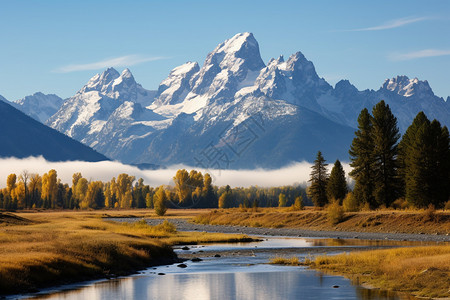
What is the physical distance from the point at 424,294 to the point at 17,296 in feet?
90.2

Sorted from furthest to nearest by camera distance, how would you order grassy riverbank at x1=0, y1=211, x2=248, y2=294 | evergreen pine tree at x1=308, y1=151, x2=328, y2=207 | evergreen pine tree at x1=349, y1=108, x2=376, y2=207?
1. evergreen pine tree at x1=308, y1=151, x2=328, y2=207
2. evergreen pine tree at x1=349, y1=108, x2=376, y2=207
3. grassy riverbank at x1=0, y1=211, x2=248, y2=294

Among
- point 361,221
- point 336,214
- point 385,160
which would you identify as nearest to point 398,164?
point 385,160

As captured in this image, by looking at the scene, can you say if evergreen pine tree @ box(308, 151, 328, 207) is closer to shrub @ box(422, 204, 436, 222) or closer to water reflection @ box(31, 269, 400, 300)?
shrub @ box(422, 204, 436, 222)

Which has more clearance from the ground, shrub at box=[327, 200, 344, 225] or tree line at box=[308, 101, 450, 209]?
tree line at box=[308, 101, 450, 209]

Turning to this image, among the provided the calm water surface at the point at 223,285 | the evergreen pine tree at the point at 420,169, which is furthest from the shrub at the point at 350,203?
the calm water surface at the point at 223,285

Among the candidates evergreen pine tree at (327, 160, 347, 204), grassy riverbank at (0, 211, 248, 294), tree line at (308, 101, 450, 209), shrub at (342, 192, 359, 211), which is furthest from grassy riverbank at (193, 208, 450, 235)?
grassy riverbank at (0, 211, 248, 294)

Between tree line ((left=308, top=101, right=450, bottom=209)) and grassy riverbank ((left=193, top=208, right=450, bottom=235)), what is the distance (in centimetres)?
582

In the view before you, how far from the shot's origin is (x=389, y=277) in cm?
4797

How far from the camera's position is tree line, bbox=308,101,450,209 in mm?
103750

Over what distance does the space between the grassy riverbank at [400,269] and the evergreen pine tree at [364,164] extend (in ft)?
195

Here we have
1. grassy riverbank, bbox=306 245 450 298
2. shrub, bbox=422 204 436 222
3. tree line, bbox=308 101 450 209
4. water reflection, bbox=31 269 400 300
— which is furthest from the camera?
tree line, bbox=308 101 450 209

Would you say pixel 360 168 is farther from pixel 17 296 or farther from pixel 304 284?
pixel 17 296

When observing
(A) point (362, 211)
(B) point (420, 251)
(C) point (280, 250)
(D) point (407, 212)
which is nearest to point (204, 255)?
(C) point (280, 250)

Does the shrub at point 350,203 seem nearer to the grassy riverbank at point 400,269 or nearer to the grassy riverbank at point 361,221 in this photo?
the grassy riverbank at point 361,221
